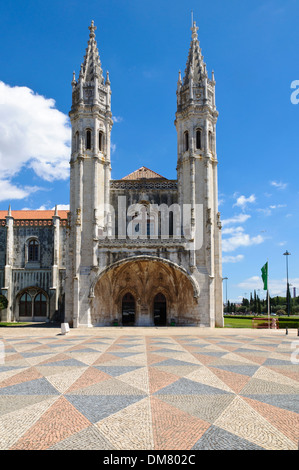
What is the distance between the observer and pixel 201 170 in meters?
34.4

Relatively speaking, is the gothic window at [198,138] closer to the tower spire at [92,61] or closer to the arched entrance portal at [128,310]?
the tower spire at [92,61]

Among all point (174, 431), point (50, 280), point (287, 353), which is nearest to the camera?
point (174, 431)

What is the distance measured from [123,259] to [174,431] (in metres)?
25.6

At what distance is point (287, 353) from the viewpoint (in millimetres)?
15836

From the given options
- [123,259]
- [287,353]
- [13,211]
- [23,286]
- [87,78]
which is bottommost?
[287,353]

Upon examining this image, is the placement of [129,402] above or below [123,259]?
below

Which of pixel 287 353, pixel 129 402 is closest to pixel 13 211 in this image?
pixel 287 353

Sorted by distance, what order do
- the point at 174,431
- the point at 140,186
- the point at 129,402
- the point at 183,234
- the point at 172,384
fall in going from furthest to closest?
the point at 140,186
the point at 183,234
the point at 172,384
the point at 129,402
the point at 174,431

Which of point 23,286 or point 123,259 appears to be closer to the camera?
point 123,259

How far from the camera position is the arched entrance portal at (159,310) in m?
35.3

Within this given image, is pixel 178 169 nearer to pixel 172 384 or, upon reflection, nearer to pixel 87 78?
pixel 87 78

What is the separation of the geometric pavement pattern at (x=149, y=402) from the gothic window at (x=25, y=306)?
81.4 feet

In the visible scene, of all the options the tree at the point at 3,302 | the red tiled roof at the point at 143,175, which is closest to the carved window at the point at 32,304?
the tree at the point at 3,302

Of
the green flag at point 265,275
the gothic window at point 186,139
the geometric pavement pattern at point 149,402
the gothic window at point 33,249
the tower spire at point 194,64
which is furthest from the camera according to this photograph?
the gothic window at point 33,249
